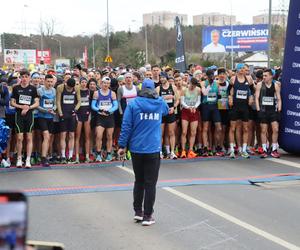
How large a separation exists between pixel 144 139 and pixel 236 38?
52.3 meters

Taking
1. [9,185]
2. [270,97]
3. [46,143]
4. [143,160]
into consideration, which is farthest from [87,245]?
[270,97]

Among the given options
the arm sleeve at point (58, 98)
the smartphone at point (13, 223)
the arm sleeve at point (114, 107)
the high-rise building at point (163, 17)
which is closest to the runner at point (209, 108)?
the arm sleeve at point (114, 107)

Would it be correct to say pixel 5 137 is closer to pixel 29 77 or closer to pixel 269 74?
pixel 29 77

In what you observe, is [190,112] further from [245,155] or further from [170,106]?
[245,155]

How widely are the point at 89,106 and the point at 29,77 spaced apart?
1.51 m

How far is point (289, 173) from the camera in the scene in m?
10.4

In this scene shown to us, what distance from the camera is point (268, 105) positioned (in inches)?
484

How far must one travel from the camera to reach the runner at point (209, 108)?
40.7ft

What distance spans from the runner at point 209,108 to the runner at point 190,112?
19 centimetres

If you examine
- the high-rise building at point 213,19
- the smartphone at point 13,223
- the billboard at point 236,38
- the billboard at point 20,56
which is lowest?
the smartphone at point 13,223

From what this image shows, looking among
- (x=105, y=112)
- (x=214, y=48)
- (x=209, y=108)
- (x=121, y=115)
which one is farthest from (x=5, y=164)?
(x=214, y=48)

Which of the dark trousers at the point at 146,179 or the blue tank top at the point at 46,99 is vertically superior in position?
the blue tank top at the point at 46,99

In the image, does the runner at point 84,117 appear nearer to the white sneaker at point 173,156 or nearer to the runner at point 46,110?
the runner at point 46,110

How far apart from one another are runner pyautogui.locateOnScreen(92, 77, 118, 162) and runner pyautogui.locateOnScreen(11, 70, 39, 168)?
1.42 meters
